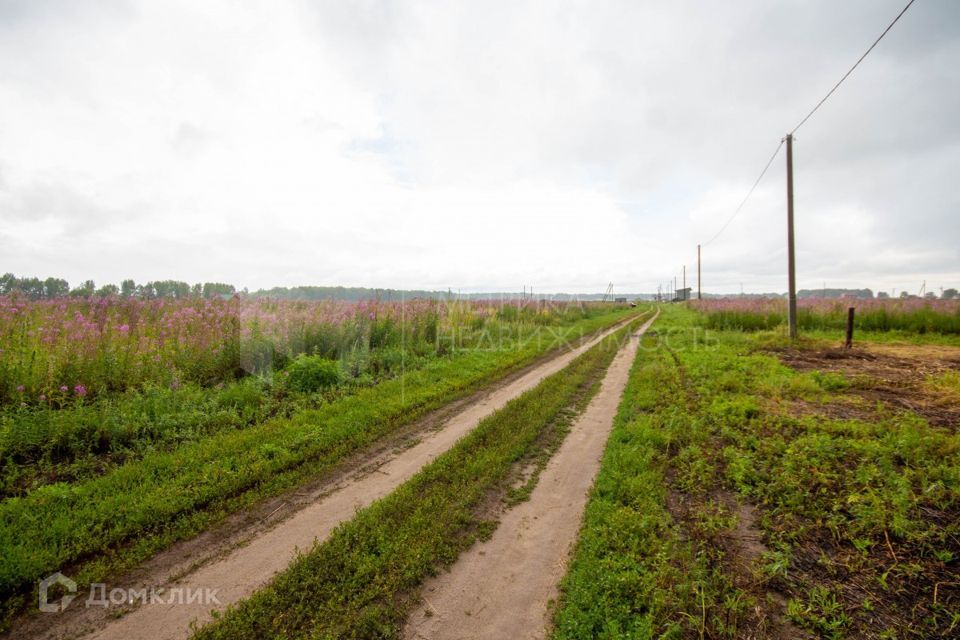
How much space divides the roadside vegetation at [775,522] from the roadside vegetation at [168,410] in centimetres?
367

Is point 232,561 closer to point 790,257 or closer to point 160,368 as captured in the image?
point 160,368

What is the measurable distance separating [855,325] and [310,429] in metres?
23.1

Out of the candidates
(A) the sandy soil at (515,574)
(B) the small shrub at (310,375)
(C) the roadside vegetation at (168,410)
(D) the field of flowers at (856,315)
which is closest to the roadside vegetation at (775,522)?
(A) the sandy soil at (515,574)

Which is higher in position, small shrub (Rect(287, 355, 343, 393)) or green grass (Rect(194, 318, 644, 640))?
small shrub (Rect(287, 355, 343, 393))

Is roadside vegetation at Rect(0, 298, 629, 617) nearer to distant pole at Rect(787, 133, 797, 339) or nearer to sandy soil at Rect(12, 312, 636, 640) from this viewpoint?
sandy soil at Rect(12, 312, 636, 640)

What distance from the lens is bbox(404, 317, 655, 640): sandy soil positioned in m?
2.71

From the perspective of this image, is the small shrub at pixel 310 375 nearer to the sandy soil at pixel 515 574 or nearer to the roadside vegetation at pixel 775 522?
the sandy soil at pixel 515 574

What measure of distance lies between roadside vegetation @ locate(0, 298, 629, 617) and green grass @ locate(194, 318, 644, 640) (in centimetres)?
139

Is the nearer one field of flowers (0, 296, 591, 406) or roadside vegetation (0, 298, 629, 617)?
roadside vegetation (0, 298, 629, 617)

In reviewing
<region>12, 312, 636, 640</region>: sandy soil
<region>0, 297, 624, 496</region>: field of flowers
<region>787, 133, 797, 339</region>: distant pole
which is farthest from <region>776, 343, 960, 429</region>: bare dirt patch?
<region>0, 297, 624, 496</region>: field of flowers

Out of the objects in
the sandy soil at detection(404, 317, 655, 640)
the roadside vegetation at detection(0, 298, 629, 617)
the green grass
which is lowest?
the sandy soil at detection(404, 317, 655, 640)

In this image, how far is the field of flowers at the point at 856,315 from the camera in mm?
15555

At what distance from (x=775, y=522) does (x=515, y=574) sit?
2.79m

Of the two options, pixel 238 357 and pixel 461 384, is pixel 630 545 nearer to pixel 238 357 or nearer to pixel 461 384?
pixel 461 384
